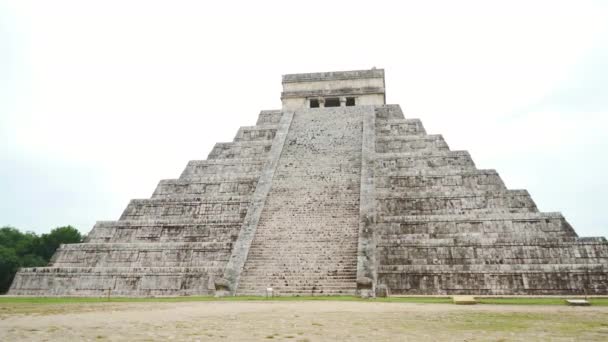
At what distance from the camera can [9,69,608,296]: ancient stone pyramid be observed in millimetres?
12953

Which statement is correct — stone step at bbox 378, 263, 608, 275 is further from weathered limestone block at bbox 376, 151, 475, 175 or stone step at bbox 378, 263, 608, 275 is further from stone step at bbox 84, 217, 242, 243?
stone step at bbox 84, 217, 242, 243

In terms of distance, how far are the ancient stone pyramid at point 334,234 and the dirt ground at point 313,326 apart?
16.7ft

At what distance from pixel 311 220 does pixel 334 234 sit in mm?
1143

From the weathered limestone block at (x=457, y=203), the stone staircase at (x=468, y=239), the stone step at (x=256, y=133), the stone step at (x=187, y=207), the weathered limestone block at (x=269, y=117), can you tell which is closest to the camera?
the stone staircase at (x=468, y=239)

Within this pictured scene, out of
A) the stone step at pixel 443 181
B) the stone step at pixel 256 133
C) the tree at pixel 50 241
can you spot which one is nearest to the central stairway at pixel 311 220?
the stone step at pixel 256 133

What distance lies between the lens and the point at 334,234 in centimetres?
1468

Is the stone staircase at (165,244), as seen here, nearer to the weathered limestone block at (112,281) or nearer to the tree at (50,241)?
the weathered limestone block at (112,281)

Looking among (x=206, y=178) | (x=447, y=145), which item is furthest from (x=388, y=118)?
(x=206, y=178)

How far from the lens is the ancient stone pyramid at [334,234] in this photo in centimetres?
1295

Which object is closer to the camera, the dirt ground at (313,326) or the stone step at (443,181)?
the dirt ground at (313,326)

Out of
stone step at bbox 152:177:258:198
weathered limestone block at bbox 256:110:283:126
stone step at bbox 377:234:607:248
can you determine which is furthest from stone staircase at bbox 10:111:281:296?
stone step at bbox 377:234:607:248

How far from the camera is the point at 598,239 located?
44.1 ft

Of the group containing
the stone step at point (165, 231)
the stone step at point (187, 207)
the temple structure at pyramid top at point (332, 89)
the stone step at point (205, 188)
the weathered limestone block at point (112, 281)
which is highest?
the temple structure at pyramid top at point (332, 89)

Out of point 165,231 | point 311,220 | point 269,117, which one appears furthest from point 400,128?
point 165,231
